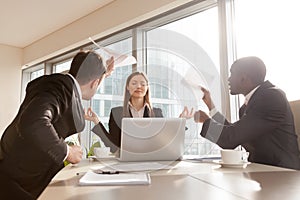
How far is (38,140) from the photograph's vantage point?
1.00 metres

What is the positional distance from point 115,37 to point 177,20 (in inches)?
37.2

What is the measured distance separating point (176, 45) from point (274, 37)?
1.36m

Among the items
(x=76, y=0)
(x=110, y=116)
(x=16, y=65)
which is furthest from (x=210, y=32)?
(x=16, y=65)

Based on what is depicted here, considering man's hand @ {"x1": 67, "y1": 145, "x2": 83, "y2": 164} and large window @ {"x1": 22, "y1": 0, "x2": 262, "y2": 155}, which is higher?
large window @ {"x1": 22, "y1": 0, "x2": 262, "y2": 155}

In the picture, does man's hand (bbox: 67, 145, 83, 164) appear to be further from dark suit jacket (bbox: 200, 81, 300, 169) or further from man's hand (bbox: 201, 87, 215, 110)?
man's hand (bbox: 201, 87, 215, 110)

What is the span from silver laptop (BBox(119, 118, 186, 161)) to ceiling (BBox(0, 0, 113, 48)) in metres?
2.44

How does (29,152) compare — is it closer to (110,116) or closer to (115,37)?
(110,116)

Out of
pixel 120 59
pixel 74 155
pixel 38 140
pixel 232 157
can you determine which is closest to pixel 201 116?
pixel 232 157

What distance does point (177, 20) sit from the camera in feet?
9.50

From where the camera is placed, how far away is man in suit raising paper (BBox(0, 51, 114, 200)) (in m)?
1.00

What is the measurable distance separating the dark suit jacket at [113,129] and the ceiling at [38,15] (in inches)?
73.1

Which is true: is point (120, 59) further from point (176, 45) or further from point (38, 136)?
point (38, 136)

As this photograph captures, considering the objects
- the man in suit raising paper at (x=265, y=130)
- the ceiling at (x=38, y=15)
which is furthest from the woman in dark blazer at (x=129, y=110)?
the ceiling at (x=38, y=15)

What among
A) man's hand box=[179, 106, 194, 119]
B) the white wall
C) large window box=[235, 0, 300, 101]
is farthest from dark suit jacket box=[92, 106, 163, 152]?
the white wall
